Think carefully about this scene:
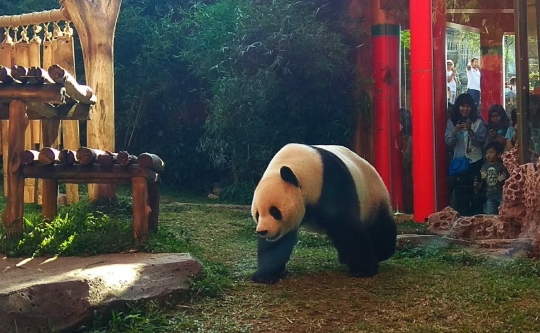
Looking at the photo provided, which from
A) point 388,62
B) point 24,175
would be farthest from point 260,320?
point 388,62

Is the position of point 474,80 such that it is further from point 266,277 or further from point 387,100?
point 266,277

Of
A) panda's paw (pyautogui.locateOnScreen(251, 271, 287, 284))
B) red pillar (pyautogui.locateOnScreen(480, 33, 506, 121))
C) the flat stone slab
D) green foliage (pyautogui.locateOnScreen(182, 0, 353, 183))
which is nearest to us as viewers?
the flat stone slab

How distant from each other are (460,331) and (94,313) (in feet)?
5.83

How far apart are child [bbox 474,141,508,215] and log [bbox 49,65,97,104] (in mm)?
3913

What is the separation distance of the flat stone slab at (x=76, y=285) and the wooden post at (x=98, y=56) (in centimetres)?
278

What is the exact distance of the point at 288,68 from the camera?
26.1ft

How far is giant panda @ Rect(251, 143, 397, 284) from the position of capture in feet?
12.8

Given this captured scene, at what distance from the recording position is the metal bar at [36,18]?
275 inches

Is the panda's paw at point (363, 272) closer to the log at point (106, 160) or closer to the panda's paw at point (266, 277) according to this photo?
the panda's paw at point (266, 277)

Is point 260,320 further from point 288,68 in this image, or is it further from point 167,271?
point 288,68

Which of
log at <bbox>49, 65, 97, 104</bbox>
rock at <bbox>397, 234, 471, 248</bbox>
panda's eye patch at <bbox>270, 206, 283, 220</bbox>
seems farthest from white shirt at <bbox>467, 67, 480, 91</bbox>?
log at <bbox>49, 65, 97, 104</bbox>

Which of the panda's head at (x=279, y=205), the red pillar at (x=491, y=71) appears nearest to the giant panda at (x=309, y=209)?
the panda's head at (x=279, y=205)

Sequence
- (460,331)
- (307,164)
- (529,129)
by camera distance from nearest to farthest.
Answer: (460,331) < (307,164) < (529,129)

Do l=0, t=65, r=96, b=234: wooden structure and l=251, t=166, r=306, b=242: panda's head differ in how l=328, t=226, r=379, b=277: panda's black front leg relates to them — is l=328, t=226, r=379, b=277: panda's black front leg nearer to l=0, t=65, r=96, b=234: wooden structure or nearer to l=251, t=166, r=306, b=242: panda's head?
l=251, t=166, r=306, b=242: panda's head
